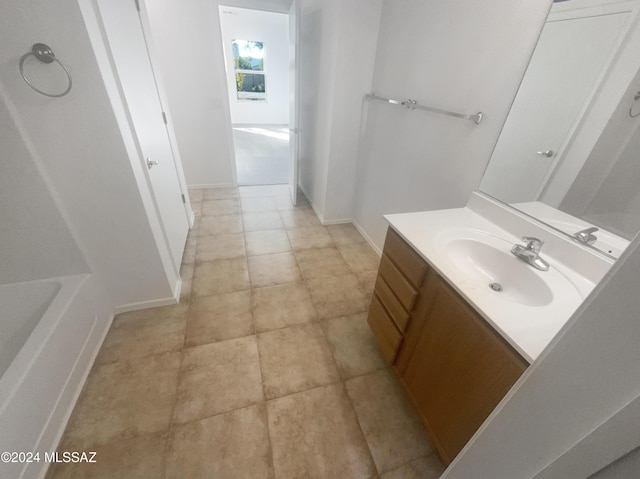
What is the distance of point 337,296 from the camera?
202cm

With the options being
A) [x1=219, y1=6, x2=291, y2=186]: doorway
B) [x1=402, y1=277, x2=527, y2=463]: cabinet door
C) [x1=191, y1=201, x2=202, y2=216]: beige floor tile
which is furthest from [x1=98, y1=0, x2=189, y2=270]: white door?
[x1=219, y1=6, x2=291, y2=186]: doorway

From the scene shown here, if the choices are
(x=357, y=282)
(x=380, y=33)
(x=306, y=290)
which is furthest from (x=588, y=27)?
(x=306, y=290)

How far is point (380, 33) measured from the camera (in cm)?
209

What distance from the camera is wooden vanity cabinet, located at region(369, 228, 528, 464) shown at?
0.80 metres

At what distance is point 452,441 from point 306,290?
4.18ft

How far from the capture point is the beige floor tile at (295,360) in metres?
1.43

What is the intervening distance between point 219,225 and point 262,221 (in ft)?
1.48

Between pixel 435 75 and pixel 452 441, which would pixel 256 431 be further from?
pixel 435 75

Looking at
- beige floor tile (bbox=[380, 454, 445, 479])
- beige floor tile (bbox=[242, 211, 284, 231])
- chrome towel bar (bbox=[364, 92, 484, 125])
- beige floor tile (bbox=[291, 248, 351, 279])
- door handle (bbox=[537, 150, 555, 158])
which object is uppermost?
chrome towel bar (bbox=[364, 92, 484, 125])

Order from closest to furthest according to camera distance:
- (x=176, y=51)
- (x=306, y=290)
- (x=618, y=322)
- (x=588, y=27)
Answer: (x=618, y=322) < (x=588, y=27) < (x=306, y=290) < (x=176, y=51)

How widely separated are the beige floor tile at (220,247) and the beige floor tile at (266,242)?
76 mm

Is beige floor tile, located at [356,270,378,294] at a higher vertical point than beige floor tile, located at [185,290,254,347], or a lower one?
higher

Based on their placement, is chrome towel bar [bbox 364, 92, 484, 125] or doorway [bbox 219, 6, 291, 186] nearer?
chrome towel bar [bbox 364, 92, 484, 125]

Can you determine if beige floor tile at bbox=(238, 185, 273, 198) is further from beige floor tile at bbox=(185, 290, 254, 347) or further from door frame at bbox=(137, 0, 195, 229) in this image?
beige floor tile at bbox=(185, 290, 254, 347)
